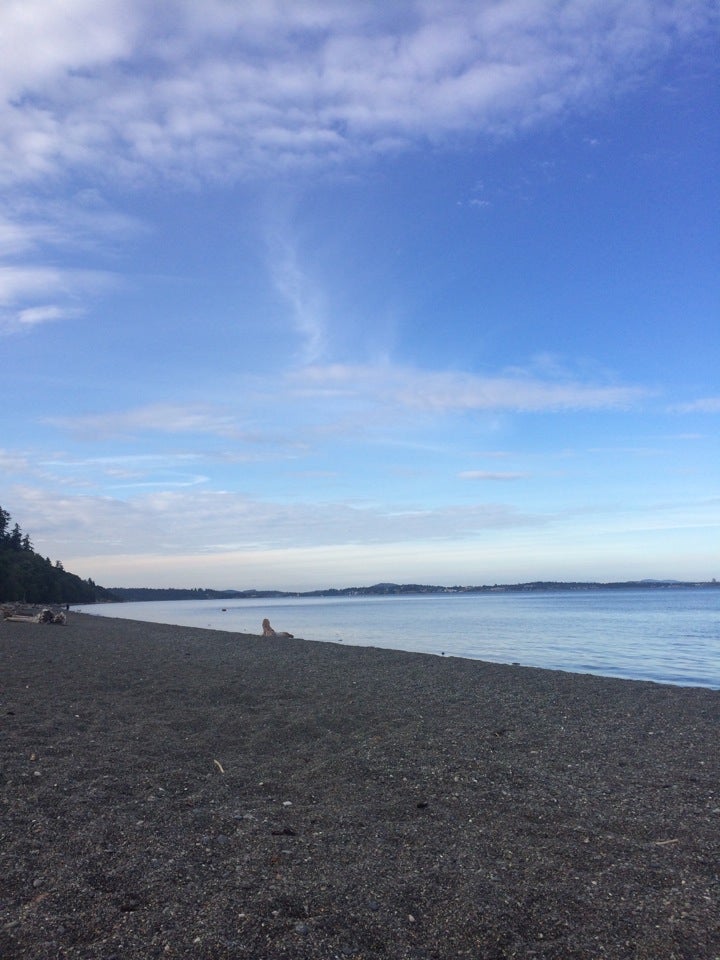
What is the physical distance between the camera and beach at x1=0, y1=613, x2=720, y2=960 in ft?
A: 12.7

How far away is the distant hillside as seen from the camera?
77875 mm

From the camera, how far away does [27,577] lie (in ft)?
270

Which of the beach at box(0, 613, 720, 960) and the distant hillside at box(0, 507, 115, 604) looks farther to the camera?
the distant hillside at box(0, 507, 115, 604)

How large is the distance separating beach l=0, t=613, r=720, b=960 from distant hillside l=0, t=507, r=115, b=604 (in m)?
74.9

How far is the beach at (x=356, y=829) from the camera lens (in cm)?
387

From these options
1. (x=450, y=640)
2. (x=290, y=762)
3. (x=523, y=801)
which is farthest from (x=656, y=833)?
(x=450, y=640)

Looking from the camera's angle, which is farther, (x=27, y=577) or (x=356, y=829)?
(x=27, y=577)

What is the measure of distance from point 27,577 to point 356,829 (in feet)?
287

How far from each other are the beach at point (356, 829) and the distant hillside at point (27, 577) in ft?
246

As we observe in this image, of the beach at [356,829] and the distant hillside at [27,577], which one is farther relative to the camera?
the distant hillside at [27,577]

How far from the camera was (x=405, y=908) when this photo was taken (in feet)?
13.7

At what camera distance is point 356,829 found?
5496 millimetres

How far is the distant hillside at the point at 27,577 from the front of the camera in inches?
3066

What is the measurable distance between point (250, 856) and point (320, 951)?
4.34 feet
